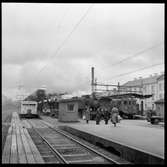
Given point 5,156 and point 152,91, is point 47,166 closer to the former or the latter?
point 5,156

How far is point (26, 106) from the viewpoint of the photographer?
41625 millimetres

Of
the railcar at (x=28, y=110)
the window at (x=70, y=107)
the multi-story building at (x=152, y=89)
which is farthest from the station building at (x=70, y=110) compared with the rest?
the multi-story building at (x=152, y=89)

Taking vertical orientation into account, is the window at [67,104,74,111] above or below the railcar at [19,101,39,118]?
above

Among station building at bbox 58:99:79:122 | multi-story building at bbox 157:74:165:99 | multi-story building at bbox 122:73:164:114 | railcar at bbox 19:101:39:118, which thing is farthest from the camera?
multi-story building at bbox 157:74:165:99

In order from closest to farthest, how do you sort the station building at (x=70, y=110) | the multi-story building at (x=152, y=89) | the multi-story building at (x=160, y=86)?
1. the station building at (x=70, y=110)
2. the multi-story building at (x=152, y=89)
3. the multi-story building at (x=160, y=86)

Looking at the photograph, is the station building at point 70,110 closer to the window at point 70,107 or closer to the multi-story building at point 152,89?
the window at point 70,107

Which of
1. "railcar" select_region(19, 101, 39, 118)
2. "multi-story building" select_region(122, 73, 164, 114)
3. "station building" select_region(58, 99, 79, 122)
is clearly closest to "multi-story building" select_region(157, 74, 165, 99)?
"multi-story building" select_region(122, 73, 164, 114)

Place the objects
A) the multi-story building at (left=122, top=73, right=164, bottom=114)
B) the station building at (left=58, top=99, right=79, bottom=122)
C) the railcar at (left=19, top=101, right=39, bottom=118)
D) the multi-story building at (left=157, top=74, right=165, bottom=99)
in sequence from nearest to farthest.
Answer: the station building at (left=58, top=99, right=79, bottom=122) < the railcar at (left=19, top=101, right=39, bottom=118) < the multi-story building at (left=122, top=73, right=164, bottom=114) < the multi-story building at (left=157, top=74, right=165, bottom=99)

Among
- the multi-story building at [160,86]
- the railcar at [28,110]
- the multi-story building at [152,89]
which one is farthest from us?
the multi-story building at [160,86]

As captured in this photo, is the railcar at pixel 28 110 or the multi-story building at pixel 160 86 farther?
the multi-story building at pixel 160 86

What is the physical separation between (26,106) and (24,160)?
3304cm

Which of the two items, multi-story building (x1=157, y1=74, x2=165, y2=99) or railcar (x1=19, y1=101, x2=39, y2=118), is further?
multi-story building (x1=157, y1=74, x2=165, y2=99)

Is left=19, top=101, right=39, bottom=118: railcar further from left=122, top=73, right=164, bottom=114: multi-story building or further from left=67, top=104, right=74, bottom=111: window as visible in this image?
left=122, top=73, right=164, bottom=114: multi-story building

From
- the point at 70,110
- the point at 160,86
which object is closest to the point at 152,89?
the point at 160,86
